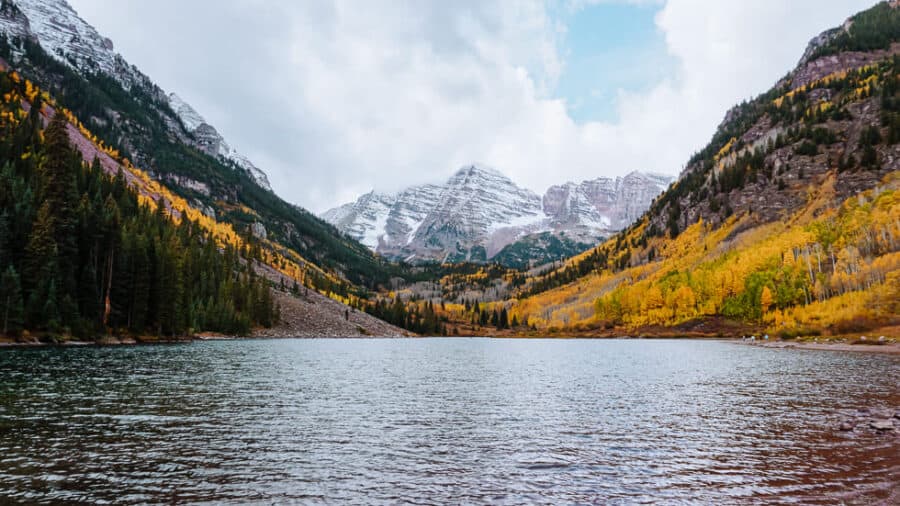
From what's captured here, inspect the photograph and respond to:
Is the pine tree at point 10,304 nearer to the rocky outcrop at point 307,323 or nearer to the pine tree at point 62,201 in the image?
the pine tree at point 62,201

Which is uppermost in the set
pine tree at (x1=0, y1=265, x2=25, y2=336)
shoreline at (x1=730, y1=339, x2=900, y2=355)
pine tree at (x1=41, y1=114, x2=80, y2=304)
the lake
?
pine tree at (x1=41, y1=114, x2=80, y2=304)

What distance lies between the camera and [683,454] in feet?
68.7

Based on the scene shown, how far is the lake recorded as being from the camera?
1596 cm

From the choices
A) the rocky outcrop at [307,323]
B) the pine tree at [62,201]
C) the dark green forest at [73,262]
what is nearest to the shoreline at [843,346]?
the dark green forest at [73,262]

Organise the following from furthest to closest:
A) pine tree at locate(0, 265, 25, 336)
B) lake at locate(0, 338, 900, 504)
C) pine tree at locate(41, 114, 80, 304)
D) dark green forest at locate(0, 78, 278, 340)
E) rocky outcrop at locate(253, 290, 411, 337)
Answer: rocky outcrop at locate(253, 290, 411, 337) < pine tree at locate(41, 114, 80, 304) < dark green forest at locate(0, 78, 278, 340) < pine tree at locate(0, 265, 25, 336) < lake at locate(0, 338, 900, 504)

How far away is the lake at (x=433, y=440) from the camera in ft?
52.4

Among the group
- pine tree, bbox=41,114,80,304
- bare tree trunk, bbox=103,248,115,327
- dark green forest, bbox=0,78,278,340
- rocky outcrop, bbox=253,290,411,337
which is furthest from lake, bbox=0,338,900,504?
rocky outcrop, bbox=253,290,411,337

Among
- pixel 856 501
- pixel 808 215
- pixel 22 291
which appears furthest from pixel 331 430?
pixel 808 215

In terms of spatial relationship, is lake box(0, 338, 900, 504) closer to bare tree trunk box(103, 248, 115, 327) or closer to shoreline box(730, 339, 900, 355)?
shoreline box(730, 339, 900, 355)

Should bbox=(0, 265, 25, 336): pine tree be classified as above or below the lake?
above

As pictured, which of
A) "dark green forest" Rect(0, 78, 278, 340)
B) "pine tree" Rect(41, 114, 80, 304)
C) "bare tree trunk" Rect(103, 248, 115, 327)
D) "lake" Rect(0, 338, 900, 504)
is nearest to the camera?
"lake" Rect(0, 338, 900, 504)

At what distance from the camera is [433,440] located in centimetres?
2364

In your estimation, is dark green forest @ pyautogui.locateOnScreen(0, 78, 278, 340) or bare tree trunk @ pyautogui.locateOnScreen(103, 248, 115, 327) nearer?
dark green forest @ pyautogui.locateOnScreen(0, 78, 278, 340)

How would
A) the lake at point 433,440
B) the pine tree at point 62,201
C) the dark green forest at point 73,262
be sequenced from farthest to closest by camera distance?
the pine tree at point 62,201 < the dark green forest at point 73,262 < the lake at point 433,440
